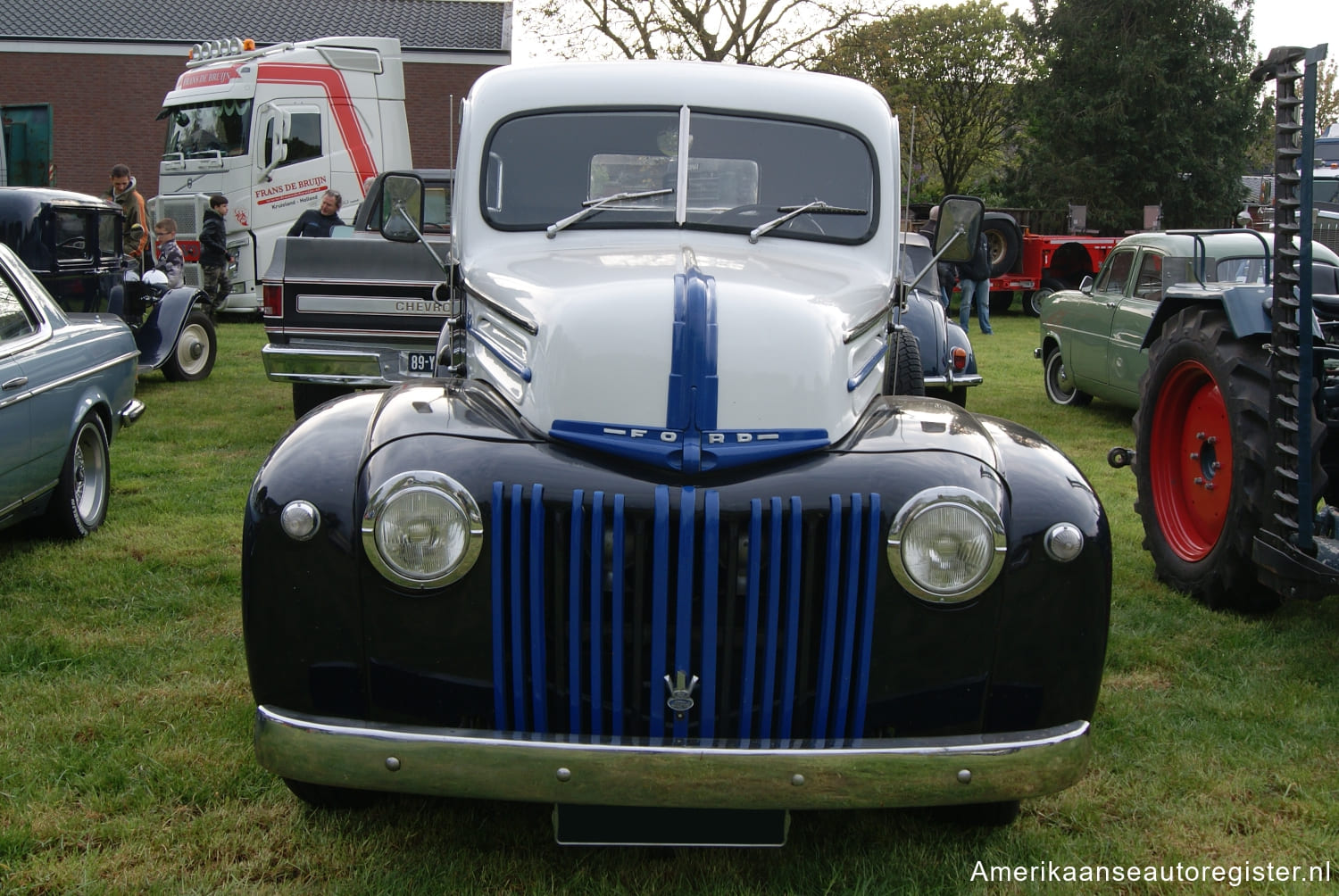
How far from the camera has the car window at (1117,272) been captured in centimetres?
969

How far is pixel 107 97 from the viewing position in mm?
27938

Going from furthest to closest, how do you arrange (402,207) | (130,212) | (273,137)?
1. (273,137)
2. (130,212)
3. (402,207)

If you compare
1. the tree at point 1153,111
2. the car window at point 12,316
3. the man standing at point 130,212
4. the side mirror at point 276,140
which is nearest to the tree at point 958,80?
the tree at point 1153,111

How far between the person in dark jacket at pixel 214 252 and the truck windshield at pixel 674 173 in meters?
12.6

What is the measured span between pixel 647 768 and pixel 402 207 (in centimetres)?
307

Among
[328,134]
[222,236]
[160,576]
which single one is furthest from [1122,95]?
[160,576]

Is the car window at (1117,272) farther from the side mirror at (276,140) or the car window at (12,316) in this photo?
the side mirror at (276,140)

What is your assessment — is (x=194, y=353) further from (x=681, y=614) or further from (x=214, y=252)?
(x=681, y=614)

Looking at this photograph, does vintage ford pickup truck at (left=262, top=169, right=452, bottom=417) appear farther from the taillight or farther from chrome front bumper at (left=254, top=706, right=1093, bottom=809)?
chrome front bumper at (left=254, top=706, right=1093, bottom=809)

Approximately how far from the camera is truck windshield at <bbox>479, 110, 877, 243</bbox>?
409cm

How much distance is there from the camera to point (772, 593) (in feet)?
8.39

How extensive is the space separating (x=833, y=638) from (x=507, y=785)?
79 cm

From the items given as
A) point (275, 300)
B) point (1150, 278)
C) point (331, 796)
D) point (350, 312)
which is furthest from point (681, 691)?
point (1150, 278)

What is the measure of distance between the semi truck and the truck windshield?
12656 mm
